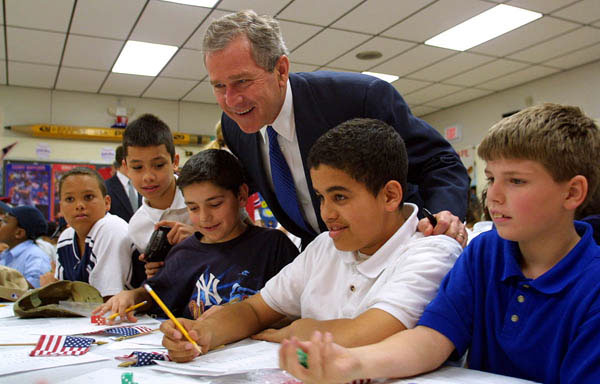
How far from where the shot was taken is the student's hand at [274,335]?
1.13m

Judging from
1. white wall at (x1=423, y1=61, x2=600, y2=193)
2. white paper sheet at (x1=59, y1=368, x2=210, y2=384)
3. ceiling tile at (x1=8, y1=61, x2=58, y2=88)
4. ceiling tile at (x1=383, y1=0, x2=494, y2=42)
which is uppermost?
ceiling tile at (x1=8, y1=61, x2=58, y2=88)

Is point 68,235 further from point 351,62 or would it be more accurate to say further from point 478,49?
point 478,49

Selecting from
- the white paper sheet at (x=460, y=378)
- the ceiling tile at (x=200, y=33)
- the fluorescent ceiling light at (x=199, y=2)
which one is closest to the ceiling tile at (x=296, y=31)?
the ceiling tile at (x=200, y=33)

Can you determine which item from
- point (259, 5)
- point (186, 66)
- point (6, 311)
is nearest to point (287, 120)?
point (6, 311)

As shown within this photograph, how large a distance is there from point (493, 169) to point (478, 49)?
184 inches

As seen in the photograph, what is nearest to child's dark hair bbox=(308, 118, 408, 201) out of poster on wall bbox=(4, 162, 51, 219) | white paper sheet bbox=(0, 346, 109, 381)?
white paper sheet bbox=(0, 346, 109, 381)

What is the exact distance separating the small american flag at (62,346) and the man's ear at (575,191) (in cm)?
105

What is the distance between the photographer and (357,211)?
3.63 feet

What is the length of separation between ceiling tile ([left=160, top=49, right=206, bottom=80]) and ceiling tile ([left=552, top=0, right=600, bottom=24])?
3.33 meters

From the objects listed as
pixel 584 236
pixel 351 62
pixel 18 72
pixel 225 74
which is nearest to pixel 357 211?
pixel 584 236

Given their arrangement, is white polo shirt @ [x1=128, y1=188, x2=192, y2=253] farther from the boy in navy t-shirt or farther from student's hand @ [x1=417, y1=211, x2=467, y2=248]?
student's hand @ [x1=417, y1=211, x2=467, y2=248]

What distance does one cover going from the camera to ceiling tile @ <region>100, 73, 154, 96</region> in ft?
18.9

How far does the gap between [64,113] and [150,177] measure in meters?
5.07

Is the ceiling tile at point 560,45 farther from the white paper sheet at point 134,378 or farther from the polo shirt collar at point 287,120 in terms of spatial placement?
the white paper sheet at point 134,378
